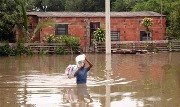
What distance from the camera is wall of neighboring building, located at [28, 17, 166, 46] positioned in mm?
43500

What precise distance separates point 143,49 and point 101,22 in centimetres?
540

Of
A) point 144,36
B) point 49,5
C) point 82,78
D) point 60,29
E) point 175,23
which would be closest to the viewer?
point 82,78

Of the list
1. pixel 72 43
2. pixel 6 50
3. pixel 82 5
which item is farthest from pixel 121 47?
pixel 82 5

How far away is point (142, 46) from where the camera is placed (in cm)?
4156

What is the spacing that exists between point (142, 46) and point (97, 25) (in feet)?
17.5

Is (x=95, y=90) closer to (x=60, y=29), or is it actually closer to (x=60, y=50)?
(x=60, y=50)

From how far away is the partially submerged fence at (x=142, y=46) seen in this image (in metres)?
40.8

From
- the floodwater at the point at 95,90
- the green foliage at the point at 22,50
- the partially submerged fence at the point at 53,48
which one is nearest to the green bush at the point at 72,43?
the partially submerged fence at the point at 53,48

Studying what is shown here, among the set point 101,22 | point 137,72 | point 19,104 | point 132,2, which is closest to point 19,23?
point 101,22

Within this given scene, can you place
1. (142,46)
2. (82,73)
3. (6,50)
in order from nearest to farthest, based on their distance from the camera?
(82,73)
(6,50)
(142,46)

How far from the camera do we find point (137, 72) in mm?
22031

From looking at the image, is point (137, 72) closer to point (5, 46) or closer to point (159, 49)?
point (5, 46)

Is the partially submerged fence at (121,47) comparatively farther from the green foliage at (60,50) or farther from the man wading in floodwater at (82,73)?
the man wading in floodwater at (82,73)

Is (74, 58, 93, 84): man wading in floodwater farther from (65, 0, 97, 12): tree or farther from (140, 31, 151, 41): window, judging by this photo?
(65, 0, 97, 12): tree
